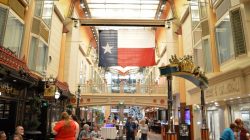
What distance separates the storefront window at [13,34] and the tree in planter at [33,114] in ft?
6.90

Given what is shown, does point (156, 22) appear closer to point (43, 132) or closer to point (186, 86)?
point (186, 86)

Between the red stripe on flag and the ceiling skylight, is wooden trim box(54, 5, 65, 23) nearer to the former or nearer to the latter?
the ceiling skylight

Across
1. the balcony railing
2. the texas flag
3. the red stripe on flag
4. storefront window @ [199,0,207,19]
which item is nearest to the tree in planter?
the texas flag

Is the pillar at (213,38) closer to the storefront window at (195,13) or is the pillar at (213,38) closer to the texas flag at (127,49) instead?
→ the storefront window at (195,13)

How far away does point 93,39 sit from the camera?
101ft

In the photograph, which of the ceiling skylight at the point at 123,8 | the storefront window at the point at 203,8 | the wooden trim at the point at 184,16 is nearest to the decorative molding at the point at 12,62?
the storefront window at the point at 203,8

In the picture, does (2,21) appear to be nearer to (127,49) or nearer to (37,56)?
(37,56)

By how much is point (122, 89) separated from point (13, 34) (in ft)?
35.9

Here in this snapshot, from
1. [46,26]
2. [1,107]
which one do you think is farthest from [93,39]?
[1,107]

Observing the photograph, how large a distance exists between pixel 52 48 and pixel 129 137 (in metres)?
7.45

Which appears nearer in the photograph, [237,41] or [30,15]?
[237,41]

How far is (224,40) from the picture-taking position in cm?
1096

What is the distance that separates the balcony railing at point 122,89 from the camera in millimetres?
19722

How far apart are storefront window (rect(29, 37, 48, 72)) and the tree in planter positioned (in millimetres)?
1958
